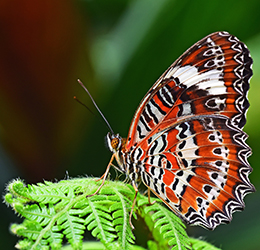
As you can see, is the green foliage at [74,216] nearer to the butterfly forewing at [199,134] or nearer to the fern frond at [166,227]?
the fern frond at [166,227]

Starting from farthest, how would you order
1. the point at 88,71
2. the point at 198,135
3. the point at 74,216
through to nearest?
the point at 88,71 < the point at 198,135 < the point at 74,216

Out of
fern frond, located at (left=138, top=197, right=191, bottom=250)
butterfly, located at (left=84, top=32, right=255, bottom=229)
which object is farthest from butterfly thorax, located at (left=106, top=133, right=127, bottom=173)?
fern frond, located at (left=138, top=197, right=191, bottom=250)

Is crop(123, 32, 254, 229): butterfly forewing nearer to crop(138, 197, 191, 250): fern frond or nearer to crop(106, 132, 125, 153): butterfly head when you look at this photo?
crop(106, 132, 125, 153): butterfly head

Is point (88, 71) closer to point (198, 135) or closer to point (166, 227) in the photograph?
point (198, 135)

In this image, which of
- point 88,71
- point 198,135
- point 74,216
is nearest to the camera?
point 74,216

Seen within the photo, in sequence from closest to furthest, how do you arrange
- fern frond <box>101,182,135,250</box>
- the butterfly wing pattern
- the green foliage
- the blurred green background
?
the green foliage < fern frond <box>101,182,135,250</box> < the butterfly wing pattern < the blurred green background

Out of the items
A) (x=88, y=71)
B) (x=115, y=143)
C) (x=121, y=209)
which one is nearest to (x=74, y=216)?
(x=121, y=209)

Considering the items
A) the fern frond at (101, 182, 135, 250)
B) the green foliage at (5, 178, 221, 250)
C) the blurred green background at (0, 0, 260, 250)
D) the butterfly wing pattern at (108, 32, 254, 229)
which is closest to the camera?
the green foliage at (5, 178, 221, 250)
